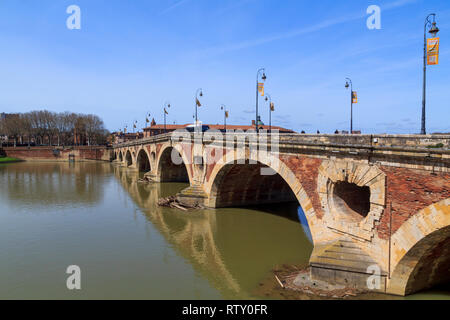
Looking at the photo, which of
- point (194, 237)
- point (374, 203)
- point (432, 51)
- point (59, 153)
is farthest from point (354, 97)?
point (59, 153)

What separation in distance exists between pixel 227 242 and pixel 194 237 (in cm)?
214

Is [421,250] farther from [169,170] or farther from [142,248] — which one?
[169,170]

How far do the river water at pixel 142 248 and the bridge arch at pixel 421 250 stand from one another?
79 cm

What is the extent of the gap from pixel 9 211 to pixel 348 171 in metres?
25.2

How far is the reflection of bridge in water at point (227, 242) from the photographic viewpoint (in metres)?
14.0

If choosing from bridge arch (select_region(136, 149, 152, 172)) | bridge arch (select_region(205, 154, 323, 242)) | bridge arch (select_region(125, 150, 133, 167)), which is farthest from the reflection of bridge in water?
bridge arch (select_region(125, 150, 133, 167))

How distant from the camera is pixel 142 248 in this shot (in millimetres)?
17344

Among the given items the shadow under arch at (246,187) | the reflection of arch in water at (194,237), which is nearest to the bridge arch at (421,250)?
the reflection of arch in water at (194,237)

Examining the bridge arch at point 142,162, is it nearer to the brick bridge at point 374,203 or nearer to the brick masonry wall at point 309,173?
the brick bridge at point 374,203

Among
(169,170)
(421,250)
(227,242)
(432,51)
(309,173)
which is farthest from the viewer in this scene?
(169,170)

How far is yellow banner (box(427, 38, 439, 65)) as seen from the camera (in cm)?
1126

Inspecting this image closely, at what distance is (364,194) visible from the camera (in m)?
15.0

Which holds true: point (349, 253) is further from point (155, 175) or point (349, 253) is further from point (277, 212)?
point (155, 175)
